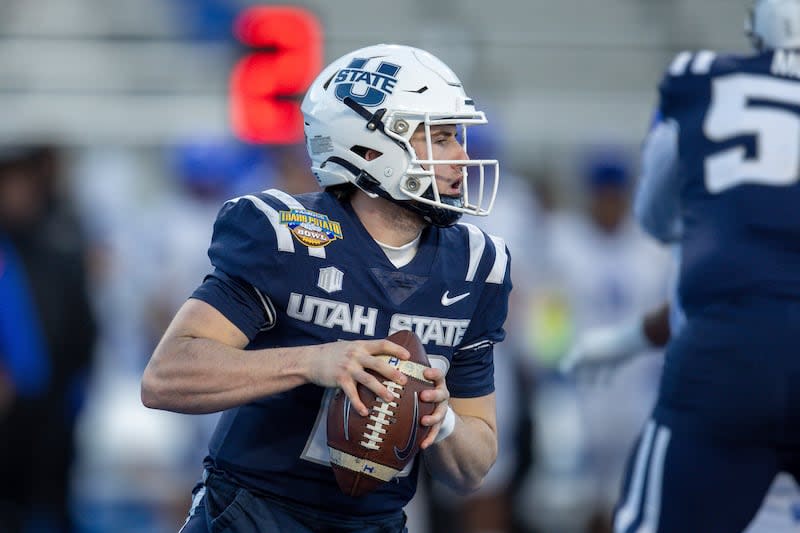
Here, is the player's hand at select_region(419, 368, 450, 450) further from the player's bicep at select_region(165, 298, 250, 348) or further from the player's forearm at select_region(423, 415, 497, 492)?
the player's bicep at select_region(165, 298, 250, 348)

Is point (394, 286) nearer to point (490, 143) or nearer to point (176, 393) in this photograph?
point (176, 393)

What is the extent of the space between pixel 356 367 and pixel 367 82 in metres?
0.89

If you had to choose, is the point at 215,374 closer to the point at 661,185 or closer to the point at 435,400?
the point at 435,400

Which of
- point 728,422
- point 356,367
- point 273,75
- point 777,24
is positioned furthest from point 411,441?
point 273,75

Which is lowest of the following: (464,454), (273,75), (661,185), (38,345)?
(38,345)

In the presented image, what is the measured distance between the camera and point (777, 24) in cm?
405

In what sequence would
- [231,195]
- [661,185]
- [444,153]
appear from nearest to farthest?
[444,153] → [661,185] → [231,195]

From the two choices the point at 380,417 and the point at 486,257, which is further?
the point at 486,257

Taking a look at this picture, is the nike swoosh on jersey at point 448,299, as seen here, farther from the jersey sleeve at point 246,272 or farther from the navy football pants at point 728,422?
the navy football pants at point 728,422

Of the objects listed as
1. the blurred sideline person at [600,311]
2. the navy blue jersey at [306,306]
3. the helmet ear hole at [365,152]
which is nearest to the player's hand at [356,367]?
the navy blue jersey at [306,306]

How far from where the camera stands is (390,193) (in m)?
3.57

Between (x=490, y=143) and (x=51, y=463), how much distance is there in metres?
3.21

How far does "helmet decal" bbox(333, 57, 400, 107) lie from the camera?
3.57 meters

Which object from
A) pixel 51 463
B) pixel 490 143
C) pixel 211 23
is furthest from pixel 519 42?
pixel 51 463
